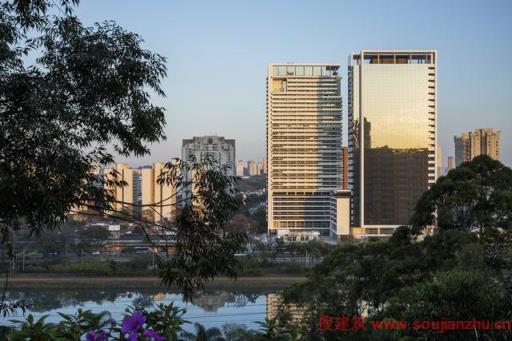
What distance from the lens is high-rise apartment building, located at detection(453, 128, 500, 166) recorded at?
42.3m

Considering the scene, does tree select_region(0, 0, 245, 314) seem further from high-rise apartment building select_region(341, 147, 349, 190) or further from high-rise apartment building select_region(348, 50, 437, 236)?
high-rise apartment building select_region(341, 147, 349, 190)

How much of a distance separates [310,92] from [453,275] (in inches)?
1497

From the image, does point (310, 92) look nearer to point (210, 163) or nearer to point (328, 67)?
point (328, 67)

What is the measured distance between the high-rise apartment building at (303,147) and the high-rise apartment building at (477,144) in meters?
11.5

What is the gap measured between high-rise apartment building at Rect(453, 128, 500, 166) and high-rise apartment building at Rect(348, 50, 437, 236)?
21.8ft

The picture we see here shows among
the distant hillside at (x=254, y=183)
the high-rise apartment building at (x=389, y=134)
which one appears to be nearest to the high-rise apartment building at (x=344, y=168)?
the high-rise apartment building at (x=389, y=134)

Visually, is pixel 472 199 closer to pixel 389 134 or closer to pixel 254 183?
pixel 389 134

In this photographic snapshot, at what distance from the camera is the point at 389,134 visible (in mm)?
37531

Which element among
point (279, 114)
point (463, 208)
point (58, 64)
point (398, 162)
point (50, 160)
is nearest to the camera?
point (50, 160)

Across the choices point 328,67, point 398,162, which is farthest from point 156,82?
point 328,67

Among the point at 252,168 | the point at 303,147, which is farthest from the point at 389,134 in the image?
the point at 252,168

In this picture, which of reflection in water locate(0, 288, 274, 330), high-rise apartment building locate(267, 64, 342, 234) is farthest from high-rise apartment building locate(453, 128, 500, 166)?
reflection in water locate(0, 288, 274, 330)

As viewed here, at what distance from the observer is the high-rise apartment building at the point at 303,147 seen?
3931 cm

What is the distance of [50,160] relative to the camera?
2598 millimetres
